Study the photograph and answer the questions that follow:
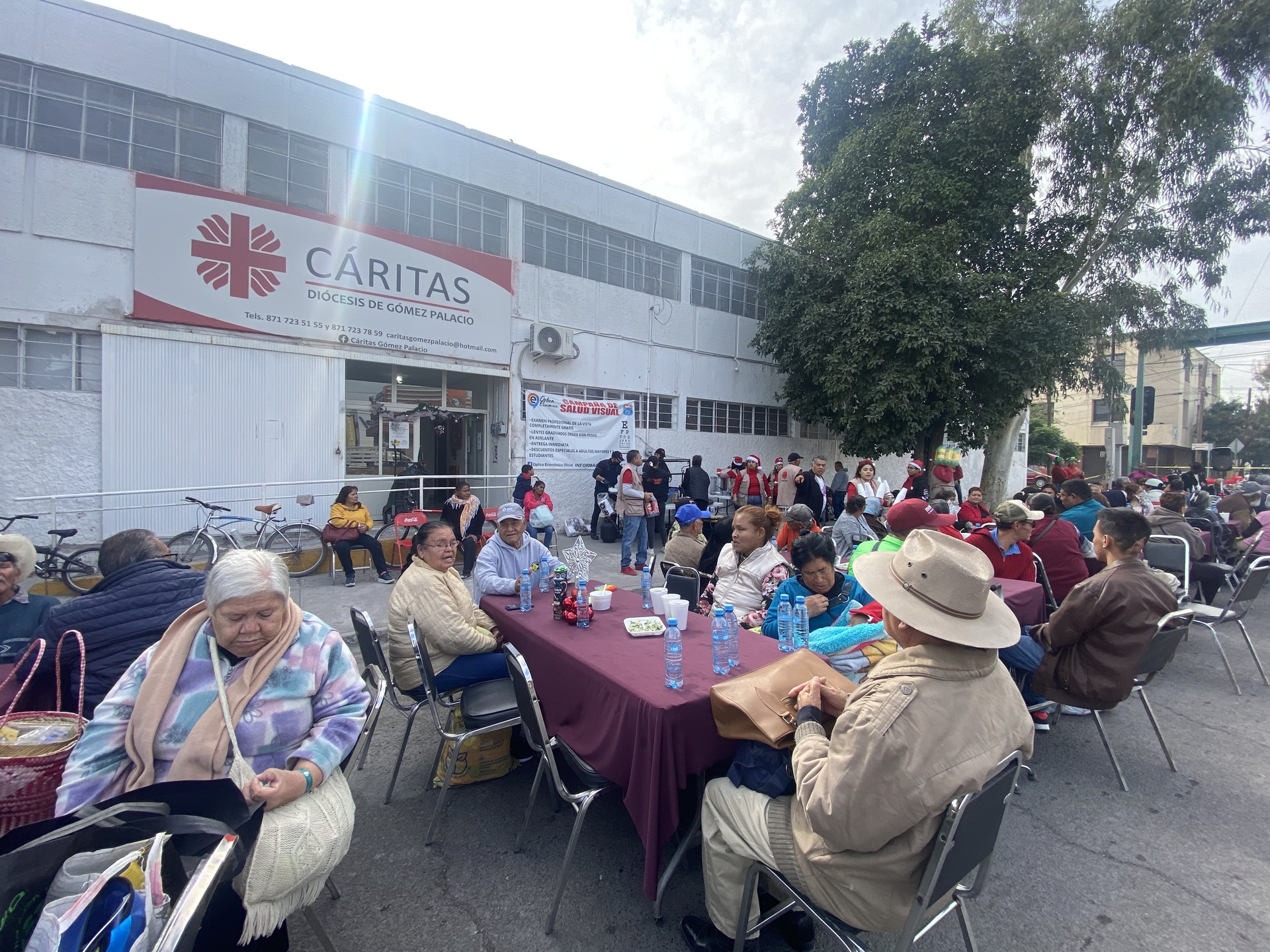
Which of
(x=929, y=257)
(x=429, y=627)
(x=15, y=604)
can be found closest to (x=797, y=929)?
(x=429, y=627)

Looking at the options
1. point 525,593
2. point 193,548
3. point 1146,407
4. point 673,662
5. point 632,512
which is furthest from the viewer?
point 1146,407

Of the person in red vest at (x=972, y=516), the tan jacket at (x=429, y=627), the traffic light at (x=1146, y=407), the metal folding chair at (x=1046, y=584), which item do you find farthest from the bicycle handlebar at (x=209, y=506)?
the traffic light at (x=1146, y=407)

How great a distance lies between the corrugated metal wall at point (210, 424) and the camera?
7691 millimetres

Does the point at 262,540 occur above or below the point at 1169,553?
below

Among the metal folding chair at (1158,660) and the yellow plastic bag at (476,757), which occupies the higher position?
the metal folding chair at (1158,660)

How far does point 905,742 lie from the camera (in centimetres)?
160

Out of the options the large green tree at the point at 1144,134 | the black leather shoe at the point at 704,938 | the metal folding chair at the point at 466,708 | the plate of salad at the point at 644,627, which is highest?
the large green tree at the point at 1144,134

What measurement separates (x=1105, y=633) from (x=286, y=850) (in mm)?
4143

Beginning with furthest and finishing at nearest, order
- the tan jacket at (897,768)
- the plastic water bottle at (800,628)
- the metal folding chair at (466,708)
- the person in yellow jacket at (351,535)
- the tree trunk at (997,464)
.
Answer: the tree trunk at (997,464), the person in yellow jacket at (351,535), the plastic water bottle at (800,628), the metal folding chair at (466,708), the tan jacket at (897,768)

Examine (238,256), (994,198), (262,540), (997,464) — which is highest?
(994,198)

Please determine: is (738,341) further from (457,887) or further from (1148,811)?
(457,887)

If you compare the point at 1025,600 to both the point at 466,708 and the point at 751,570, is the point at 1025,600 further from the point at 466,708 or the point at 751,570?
the point at 466,708

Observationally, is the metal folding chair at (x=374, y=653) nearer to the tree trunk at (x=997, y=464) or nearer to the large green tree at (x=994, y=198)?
the large green tree at (x=994, y=198)

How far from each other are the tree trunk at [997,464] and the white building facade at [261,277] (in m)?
9.96
